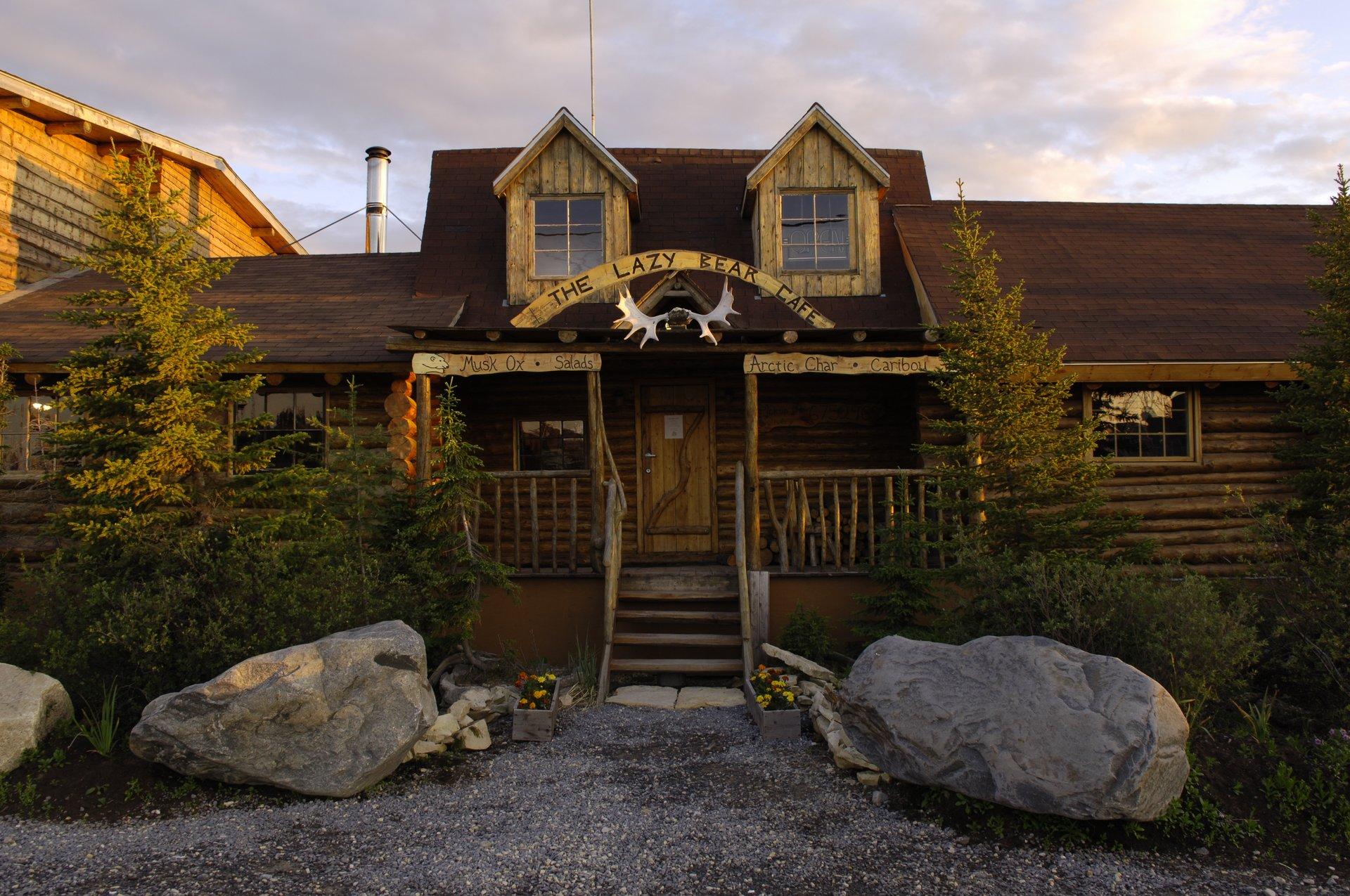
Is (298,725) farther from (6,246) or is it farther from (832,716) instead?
(6,246)

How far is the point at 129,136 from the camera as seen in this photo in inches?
510

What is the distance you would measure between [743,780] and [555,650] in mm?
3423

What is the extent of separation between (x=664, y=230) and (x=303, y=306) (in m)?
5.00

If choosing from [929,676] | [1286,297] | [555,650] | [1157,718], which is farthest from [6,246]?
[1286,297]

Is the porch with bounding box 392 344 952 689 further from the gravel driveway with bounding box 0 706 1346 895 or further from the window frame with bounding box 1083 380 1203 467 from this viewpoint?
the gravel driveway with bounding box 0 706 1346 895

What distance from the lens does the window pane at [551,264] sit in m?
11.3

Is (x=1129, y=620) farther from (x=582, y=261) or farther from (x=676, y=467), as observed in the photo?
(x=582, y=261)

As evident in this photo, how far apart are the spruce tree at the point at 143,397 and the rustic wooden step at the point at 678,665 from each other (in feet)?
12.1

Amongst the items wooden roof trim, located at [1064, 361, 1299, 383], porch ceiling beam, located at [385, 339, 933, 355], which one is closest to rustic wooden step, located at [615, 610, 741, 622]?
porch ceiling beam, located at [385, 339, 933, 355]

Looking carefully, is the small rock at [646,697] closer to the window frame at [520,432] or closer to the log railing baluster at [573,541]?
the log railing baluster at [573,541]

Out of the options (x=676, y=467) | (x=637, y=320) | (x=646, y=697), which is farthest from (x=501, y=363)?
(x=646, y=697)

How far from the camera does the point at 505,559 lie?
10422mm

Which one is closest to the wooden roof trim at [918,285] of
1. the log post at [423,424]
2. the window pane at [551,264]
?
the window pane at [551,264]

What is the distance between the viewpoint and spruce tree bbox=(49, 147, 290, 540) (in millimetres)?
6816
